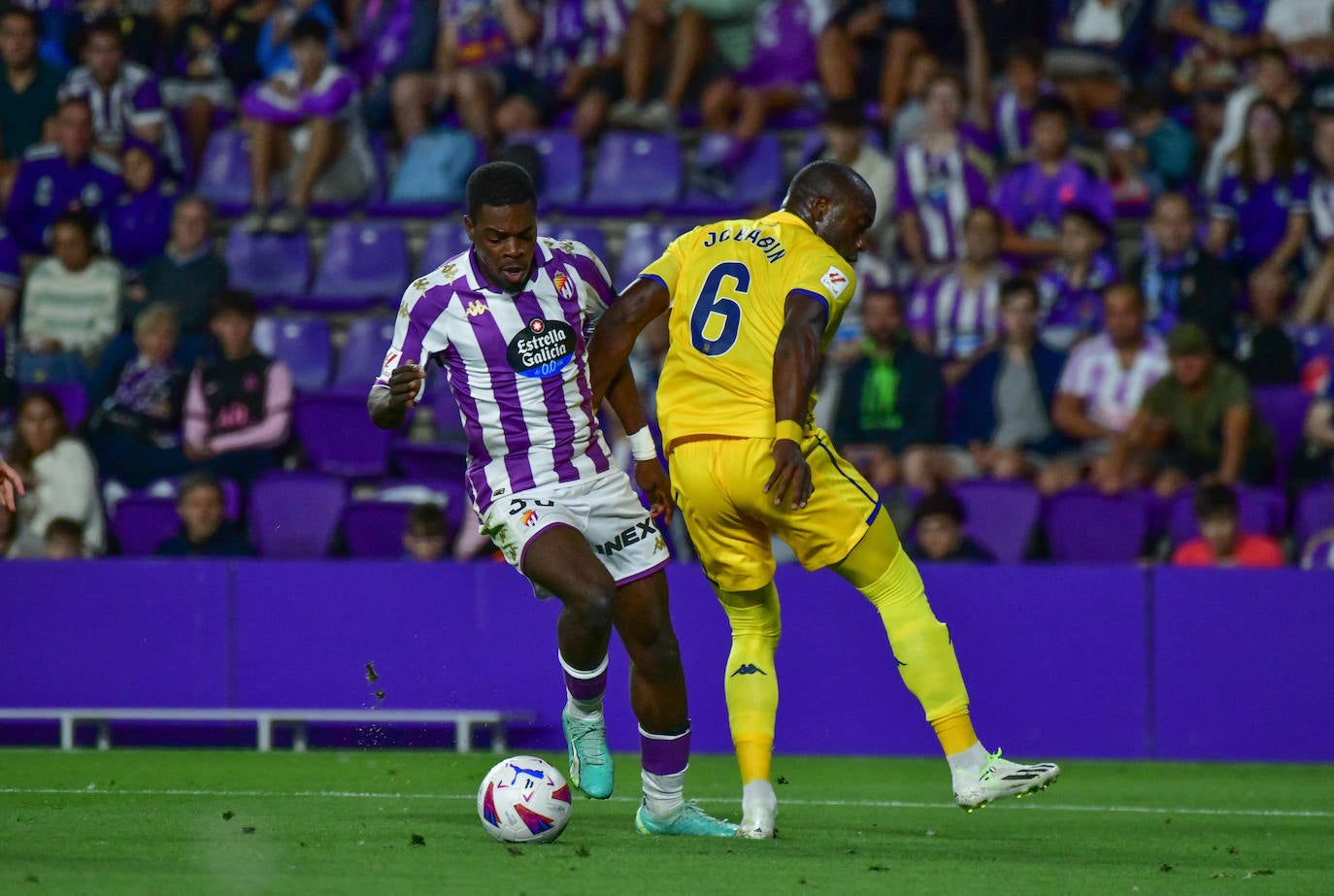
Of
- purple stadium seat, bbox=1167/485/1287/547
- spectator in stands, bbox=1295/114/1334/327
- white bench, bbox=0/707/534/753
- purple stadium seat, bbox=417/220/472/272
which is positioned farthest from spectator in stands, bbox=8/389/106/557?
spectator in stands, bbox=1295/114/1334/327

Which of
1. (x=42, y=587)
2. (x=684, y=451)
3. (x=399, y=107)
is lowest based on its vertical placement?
(x=42, y=587)

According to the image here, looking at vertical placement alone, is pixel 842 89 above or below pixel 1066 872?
above

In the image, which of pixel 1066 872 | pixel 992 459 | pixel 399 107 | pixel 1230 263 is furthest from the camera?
pixel 399 107

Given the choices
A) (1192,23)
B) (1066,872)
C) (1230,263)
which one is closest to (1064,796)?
(1066,872)

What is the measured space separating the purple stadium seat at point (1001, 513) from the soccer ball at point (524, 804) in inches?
201

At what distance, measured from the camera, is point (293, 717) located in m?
10.2

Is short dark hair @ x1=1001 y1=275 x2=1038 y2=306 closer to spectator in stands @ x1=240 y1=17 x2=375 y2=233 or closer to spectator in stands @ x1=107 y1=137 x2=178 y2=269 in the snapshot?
spectator in stands @ x1=240 y1=17 x2=375 y2=233

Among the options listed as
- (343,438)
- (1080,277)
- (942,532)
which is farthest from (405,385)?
(1080,277)

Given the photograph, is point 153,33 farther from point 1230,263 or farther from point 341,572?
point 1230,263

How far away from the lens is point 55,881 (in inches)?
213

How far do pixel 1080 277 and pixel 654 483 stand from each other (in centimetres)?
609

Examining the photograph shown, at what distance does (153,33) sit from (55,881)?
1156 centimetres

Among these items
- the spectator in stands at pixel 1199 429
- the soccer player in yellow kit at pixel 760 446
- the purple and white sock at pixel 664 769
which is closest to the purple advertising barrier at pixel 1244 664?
the spectator in stands at pixel 1199 429

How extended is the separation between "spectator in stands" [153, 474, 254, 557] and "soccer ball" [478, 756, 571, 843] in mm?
5079
